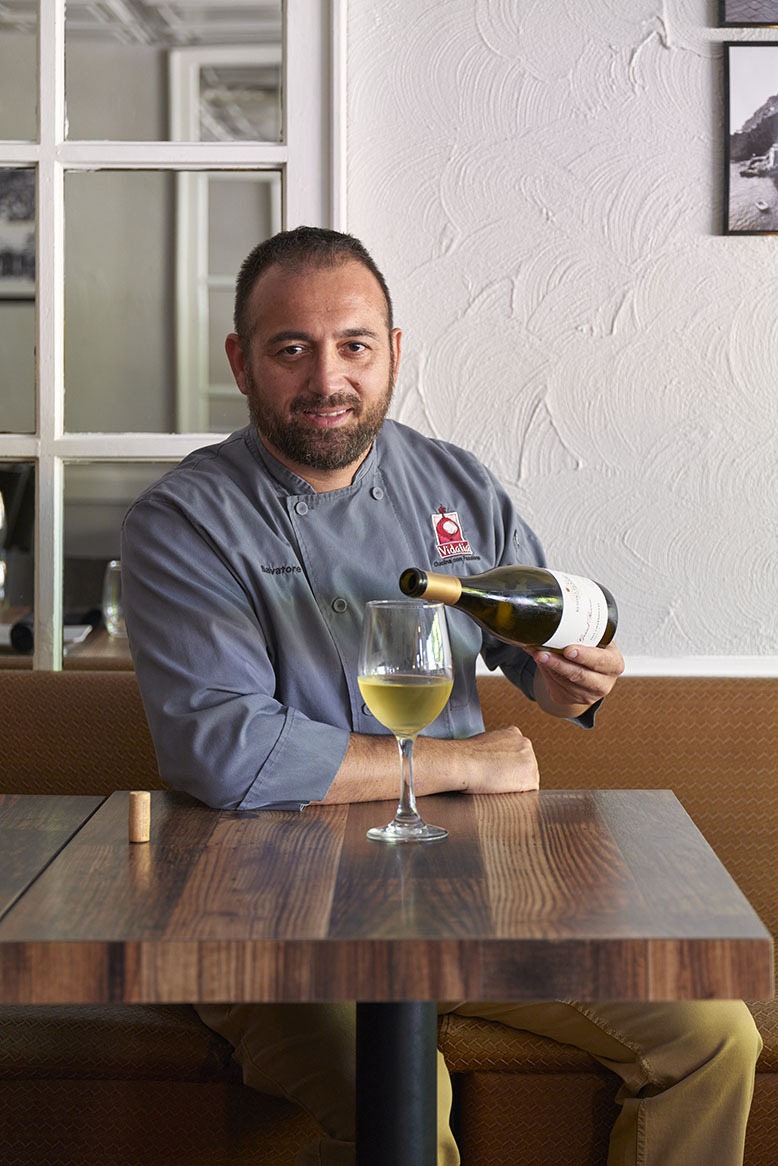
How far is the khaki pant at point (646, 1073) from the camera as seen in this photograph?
141 cm

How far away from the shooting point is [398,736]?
1.19 m

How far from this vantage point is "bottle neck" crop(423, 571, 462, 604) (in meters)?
1.33

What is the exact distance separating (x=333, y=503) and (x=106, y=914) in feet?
2.76

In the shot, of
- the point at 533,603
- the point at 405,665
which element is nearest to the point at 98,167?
the point at 533,603

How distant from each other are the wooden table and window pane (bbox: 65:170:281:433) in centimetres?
124

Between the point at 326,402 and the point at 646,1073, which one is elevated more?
the point at 326,402

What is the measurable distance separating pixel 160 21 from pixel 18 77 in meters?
0.29

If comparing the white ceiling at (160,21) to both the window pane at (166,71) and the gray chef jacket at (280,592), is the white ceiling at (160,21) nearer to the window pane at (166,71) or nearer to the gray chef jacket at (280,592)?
the window pane at (166,71)

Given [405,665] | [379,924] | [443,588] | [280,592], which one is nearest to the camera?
[379,924]

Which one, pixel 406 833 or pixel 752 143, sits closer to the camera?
pixel 406 833

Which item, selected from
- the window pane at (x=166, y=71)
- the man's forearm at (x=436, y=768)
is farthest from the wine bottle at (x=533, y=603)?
the window pane at (x=166, y=71)

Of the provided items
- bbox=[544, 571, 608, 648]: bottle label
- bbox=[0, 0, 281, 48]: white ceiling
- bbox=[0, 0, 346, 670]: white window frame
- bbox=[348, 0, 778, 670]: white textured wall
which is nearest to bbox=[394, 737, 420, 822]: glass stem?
bbox=[544, 571, 608, 648]: bottle label

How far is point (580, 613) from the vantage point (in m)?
1.39

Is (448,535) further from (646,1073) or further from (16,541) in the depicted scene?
(16,541)
